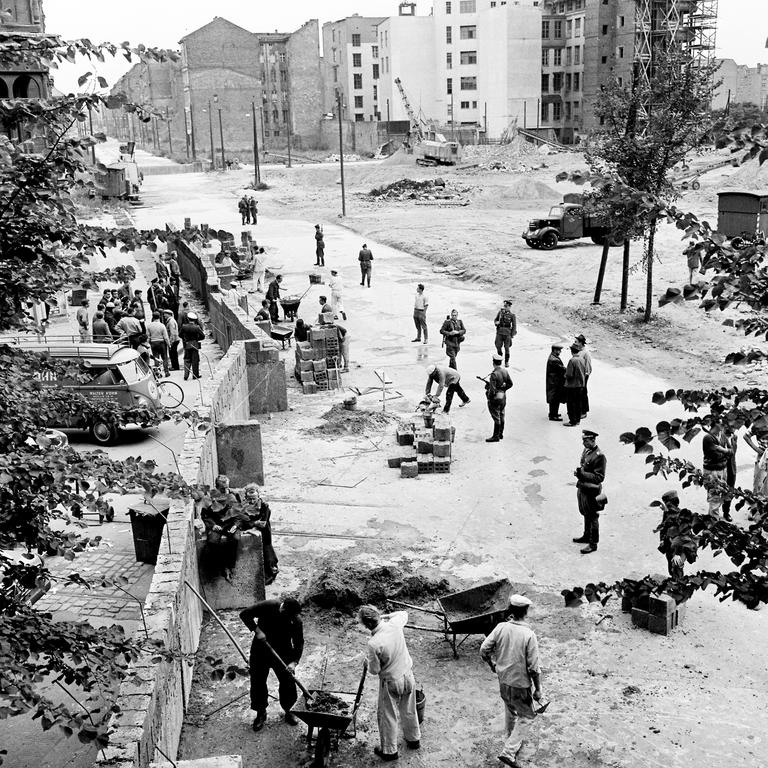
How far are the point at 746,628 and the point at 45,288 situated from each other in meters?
8.33

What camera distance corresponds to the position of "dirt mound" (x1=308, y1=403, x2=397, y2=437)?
59.0 ft

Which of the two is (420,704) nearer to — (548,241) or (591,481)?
(591,481)

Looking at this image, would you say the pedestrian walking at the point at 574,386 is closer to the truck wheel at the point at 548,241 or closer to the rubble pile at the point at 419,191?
the truck wheel at the point at 548,241

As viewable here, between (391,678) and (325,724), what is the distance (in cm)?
71

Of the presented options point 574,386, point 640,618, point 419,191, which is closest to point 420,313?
point 574,386

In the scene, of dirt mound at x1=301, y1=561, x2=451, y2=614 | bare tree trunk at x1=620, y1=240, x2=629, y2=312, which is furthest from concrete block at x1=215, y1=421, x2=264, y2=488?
bare tree trunk at x1=620, y1=240, x2=629, y2=312

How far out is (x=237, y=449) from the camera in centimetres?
1496

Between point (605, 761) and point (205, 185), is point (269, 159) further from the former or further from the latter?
point (605, 761)

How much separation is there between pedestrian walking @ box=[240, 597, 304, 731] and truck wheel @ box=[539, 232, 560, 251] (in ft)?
103

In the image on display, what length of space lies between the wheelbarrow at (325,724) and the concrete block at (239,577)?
2.61 m

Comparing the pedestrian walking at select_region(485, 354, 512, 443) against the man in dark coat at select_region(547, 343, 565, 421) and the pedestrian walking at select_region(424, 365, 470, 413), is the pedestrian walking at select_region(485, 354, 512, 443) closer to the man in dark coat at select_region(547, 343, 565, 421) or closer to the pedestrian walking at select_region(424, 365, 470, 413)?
the man in dark coat at select_region(547, 343, 565, 421)

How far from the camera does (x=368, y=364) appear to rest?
23219mm

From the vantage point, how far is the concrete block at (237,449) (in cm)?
1492

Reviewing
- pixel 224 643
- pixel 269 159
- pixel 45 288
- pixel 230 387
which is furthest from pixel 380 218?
pixel 269 159
